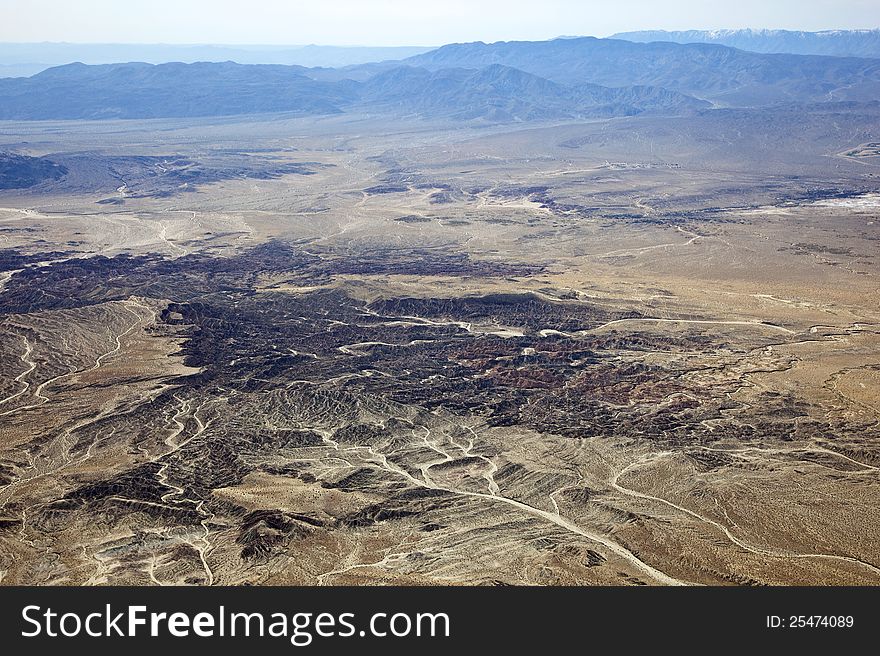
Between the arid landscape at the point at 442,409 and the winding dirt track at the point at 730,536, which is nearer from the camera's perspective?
the winding dirt track at the point at 730,536

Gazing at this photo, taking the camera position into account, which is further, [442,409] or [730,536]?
[442,409]

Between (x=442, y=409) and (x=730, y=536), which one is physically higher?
(x=442, y=409)

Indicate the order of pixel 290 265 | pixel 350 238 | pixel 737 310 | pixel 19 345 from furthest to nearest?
pixel 350 238, pixel 290 265, pixel 737 310, pixel 19 345

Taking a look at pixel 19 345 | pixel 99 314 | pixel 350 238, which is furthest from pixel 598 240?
pixel 19 345

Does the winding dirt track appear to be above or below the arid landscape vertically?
below

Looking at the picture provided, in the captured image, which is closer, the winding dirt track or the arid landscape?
the winding dirt track

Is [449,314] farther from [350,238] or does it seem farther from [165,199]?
[165,199]

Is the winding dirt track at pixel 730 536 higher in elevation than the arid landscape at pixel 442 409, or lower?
lower

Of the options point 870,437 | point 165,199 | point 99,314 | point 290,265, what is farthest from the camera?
point 165,199
